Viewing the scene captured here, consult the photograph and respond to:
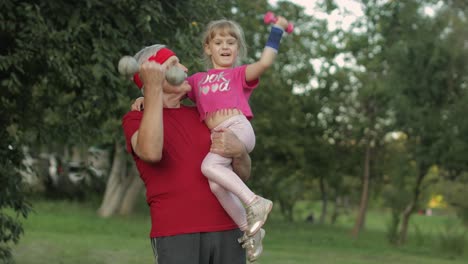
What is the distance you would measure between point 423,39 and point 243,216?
1531cm

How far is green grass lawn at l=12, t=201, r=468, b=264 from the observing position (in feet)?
44.3

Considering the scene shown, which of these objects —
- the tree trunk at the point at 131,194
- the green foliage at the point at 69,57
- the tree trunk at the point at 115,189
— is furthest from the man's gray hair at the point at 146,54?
the tree trunk at the point at 131,194

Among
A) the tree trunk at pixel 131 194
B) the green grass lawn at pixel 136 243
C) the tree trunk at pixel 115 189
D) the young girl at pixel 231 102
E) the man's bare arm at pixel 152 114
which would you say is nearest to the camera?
the man's bare arm at pixel 152 114

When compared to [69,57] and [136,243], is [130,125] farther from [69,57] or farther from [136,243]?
[136,243]

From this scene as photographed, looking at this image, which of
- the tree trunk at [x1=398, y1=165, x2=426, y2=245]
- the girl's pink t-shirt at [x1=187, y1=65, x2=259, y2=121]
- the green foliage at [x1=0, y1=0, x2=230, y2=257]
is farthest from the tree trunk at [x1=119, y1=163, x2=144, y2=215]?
the girl's pink t-shirt at [x1=187, y1=65, x2=259, y2=121]

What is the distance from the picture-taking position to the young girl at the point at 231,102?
3.46 m

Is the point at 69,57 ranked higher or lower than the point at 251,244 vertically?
higher

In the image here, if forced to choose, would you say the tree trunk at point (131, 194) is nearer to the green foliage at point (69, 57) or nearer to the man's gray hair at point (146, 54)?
the green foliage at point (69, 57)

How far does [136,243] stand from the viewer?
53.7ft

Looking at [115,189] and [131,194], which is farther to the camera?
[131,194]

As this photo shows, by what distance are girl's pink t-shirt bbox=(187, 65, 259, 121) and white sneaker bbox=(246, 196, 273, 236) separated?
45 cm

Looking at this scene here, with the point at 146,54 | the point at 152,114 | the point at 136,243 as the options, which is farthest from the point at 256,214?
the point at 136,243

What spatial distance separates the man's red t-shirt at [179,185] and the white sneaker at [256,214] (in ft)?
0.25

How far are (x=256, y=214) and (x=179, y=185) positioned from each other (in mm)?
354
